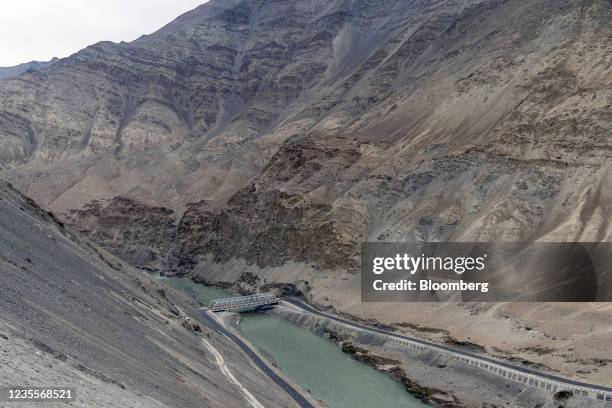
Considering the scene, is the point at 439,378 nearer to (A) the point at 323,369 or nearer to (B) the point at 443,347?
(B) the point at 443,347

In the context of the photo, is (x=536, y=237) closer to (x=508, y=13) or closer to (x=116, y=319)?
(x=116, y=319)

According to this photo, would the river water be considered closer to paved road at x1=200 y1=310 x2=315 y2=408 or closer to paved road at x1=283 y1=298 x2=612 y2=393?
paved road at x1=200 y1=310 x2=315 y2=408

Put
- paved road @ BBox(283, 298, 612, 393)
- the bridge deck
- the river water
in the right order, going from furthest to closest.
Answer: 1. the bridge deck
2. the river water
3. paved road @ BBox(283, 298, 612, 393)

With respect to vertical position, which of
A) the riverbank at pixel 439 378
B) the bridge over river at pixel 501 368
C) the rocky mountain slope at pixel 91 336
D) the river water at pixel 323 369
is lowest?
the river water at pixel 323 369

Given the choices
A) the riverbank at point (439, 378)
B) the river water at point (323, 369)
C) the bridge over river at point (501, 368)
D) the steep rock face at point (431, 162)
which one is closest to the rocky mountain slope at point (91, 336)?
the river water at point (323, 369)

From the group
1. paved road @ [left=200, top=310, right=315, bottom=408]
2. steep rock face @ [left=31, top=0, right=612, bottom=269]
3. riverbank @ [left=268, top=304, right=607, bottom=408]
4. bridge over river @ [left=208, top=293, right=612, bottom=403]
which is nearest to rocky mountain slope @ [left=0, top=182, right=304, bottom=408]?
paved road @ [left=200, top=310, right=315, bottom=408]

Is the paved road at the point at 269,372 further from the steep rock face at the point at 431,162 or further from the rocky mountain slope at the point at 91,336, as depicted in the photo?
the steep rock face at the point at 431,162
